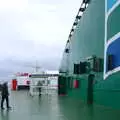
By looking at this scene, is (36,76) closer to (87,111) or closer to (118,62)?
(87,111)

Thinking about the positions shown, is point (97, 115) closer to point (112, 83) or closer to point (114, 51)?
point (112, 83)

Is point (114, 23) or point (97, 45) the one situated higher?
point (114, 23)

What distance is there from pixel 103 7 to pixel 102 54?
6.59ft

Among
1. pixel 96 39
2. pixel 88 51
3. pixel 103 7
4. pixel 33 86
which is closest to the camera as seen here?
pixel 103 7

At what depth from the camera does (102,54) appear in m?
19.2

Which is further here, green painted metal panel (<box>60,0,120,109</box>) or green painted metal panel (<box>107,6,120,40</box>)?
green painted metal panel (<box>60,0,120,109</box>)

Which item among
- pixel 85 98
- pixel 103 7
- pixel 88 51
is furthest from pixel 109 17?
pixel 85 98

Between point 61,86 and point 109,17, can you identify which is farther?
point 61,86

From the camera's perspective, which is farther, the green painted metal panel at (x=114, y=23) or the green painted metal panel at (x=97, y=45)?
the green painted metal panel at (x=97, y=45)

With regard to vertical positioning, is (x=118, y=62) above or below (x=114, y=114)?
above

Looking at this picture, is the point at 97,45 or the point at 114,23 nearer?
the point at 114,23

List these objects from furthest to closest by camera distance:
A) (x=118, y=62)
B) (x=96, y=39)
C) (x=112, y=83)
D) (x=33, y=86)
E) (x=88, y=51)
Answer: (x=33, y=86)
(x=88, y=51)
(x=96, y=39)
(x=112, y=83)
(x=118, y=62)

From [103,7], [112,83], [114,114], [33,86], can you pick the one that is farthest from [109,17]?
[33,86]

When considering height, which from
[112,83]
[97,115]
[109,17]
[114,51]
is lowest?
[97,115]
